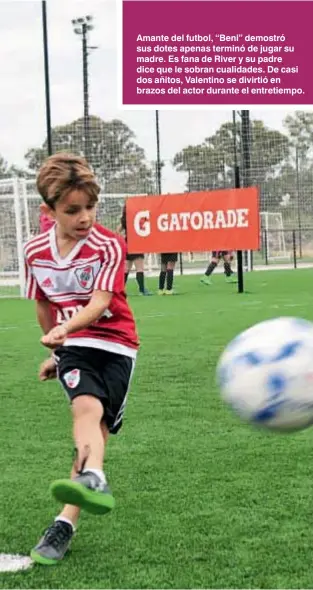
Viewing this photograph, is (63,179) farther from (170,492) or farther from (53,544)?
(170,492)

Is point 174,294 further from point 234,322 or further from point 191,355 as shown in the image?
point 191,355

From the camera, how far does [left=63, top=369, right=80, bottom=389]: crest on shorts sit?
11.8 feet

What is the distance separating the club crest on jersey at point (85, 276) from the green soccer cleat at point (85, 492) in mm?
698

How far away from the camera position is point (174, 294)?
18391 mm

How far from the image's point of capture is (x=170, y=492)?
14.2 feet

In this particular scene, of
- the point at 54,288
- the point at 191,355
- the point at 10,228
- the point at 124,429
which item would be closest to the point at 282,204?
the point at 10,228

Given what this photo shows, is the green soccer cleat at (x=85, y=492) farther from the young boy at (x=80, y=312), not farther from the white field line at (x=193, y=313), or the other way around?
the white field line at (x=193, y=313)

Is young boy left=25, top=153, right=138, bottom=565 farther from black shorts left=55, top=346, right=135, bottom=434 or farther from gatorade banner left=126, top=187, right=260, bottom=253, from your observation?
gatorade banner left=126, top=187, right=260, bottom=253

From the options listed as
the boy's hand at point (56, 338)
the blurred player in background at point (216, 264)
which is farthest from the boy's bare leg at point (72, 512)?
the blurred player in background at point (216, 264)

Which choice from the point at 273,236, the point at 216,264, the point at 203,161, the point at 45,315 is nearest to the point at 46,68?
the point at 216,264

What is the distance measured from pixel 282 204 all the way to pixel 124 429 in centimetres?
2597

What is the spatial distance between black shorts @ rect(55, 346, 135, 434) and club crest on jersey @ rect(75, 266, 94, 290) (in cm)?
23

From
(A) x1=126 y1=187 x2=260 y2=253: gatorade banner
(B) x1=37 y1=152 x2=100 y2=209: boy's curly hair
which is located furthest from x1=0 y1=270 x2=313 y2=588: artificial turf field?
(A) x1=126 y1=187 x2=260 y2=253: gatorade banner

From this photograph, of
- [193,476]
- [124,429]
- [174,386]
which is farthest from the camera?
[174,386]
